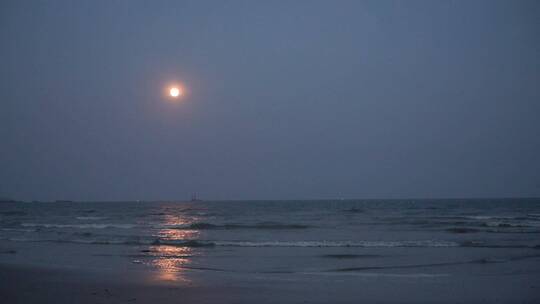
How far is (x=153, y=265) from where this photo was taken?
15.6 meters

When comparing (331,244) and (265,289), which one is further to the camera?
(331,244)

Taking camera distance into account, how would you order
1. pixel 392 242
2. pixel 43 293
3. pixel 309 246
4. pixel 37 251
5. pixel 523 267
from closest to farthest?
pixel 43 293
pixel 523 267
pixel 37 251
pixel 309 246
pixel 392 242

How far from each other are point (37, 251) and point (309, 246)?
11.8 m

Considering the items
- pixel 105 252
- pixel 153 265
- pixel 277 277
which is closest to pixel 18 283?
pixel 153 265

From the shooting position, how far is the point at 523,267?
1498 centimetres

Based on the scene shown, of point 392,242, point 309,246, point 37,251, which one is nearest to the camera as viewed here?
point 37,251

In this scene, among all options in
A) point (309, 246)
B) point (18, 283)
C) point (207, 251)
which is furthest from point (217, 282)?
point (309, 246)

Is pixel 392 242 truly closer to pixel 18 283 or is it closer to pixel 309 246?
pixel 309 246

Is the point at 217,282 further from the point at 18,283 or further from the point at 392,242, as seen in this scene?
the point at 392,242

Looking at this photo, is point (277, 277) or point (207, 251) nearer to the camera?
point (277, 277)

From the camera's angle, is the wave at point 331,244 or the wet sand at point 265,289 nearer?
the wet sand at point 265,289

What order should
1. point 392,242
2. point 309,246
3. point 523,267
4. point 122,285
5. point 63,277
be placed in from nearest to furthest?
1. point 122,285
2. point 63,277
3. point 523,267
4. point 309,246
5. point 392,242

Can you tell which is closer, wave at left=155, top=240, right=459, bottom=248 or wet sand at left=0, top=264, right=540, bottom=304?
wet sand at left=0, top=264, right=540, bottom=304

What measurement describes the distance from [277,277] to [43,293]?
587 cm
